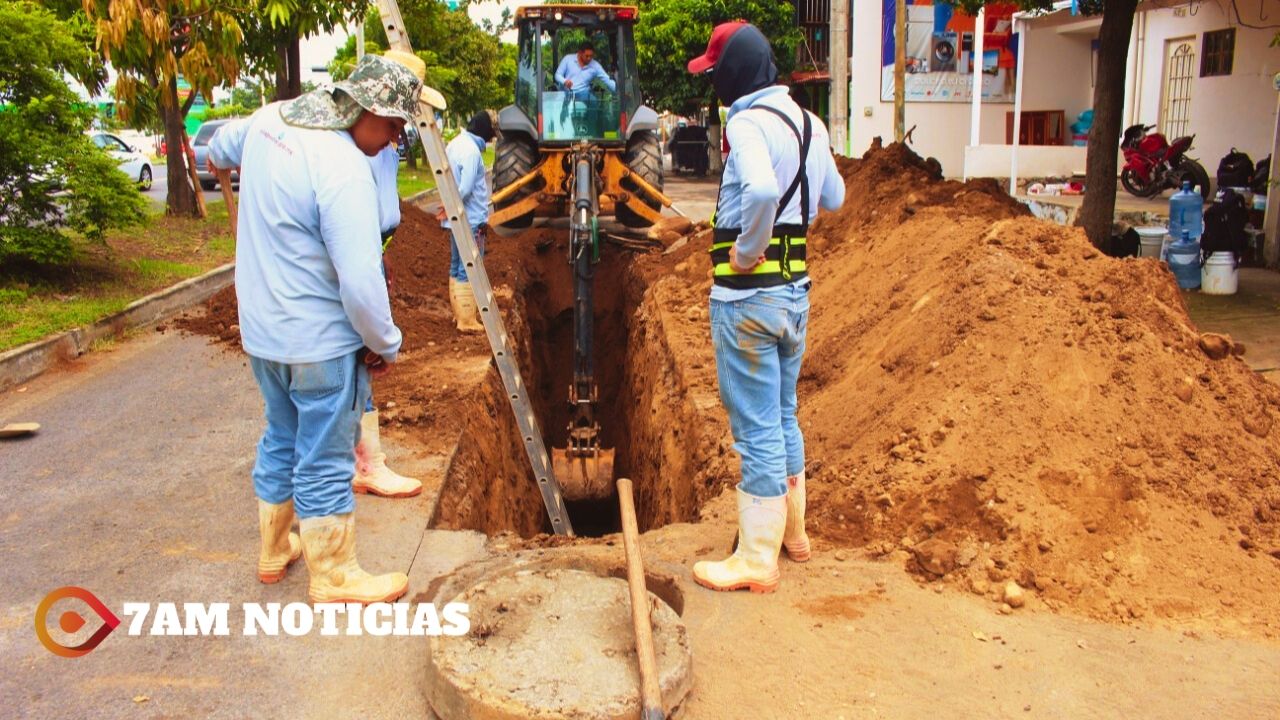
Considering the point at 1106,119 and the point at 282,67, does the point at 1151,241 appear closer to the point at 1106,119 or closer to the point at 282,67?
the point at 1106,119

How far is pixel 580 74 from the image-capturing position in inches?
480

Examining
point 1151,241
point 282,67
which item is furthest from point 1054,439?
point 282,67

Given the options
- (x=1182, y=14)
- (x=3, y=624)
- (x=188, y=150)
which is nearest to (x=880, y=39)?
(x=1182, y=14)

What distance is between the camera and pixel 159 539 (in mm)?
4832

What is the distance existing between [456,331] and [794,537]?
5.41m

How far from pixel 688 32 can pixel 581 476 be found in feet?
71.7

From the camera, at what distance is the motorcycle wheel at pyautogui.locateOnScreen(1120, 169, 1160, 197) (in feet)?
55.4

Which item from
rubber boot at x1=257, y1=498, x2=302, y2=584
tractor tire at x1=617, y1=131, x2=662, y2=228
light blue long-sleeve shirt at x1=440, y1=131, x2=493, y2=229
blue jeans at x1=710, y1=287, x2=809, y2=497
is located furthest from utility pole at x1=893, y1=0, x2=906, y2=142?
rubber boot at x1=257, y1=498, x2=302, y2=584

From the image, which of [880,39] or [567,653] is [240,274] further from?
[880,39]

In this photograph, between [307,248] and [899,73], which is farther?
[899,73]

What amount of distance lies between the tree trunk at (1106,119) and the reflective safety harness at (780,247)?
735 centimetres

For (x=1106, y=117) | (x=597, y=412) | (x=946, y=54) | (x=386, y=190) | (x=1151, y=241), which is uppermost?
(x=946, y=54)

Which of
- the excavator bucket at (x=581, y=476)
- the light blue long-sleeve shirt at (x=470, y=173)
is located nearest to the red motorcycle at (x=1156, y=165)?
the excavator bucket at (x=581, y=476)

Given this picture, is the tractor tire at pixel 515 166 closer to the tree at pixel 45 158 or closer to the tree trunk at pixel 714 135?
the tree at pixel 45 158
